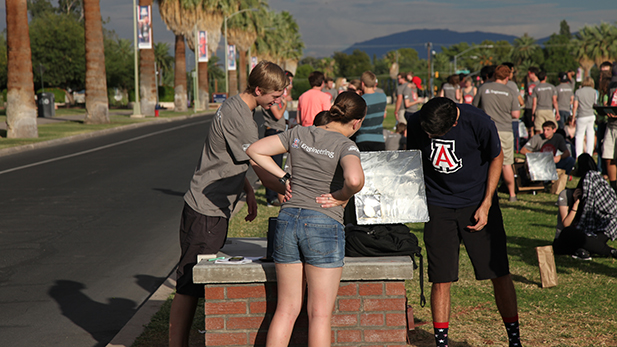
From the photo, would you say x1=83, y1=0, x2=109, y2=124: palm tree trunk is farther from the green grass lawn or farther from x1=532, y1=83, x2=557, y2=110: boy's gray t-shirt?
the green grass lawn

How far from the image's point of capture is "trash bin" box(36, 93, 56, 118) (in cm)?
3594

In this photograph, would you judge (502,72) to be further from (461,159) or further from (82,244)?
(82,244)

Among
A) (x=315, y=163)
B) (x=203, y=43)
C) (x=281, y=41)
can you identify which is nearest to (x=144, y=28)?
(x=203, y=43)

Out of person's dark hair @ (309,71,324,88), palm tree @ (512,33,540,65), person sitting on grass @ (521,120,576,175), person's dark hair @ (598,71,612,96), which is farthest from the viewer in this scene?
palm tree @ (512,33,540,65)

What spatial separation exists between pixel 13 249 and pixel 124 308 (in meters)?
2.61

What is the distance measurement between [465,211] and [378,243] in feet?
2.30

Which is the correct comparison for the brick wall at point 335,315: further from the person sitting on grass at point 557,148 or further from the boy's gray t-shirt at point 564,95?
the boy's gray t-shirt at point 564,95

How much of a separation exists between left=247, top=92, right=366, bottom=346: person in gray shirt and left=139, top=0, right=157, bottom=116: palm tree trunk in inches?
1364

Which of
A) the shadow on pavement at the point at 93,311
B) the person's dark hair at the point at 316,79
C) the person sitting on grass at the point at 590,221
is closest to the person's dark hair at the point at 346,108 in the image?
the shadow on pavement at the point at 93,311

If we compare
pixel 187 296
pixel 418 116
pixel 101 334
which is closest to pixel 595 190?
pixel 418 116

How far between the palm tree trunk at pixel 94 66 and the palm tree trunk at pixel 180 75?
1593 centimetres

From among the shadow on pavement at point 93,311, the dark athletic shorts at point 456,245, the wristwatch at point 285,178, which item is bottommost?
the shadow on pavement at point 93,311

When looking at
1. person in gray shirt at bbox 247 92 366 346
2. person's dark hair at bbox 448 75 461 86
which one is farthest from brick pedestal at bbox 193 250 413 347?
person's dark hair at bbox 448 75 461 86

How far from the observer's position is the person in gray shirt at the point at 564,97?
1448 centimetres
